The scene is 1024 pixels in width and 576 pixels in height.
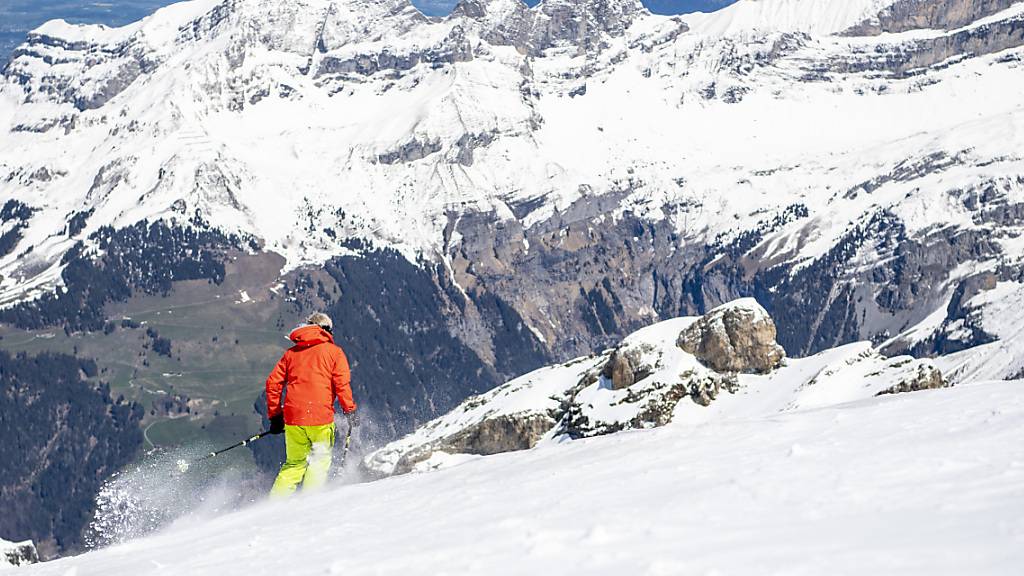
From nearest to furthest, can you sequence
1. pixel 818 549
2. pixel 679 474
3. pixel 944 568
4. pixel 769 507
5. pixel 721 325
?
1. pixel 944 568
2. pixel 818 549
3. pixel 769 507
4. pixel 679 474
5. pixel 721 325

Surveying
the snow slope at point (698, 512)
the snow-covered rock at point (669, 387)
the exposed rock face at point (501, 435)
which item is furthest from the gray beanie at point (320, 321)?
the exposed rock face at point (501, 435)

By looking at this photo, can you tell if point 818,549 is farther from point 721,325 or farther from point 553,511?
point 721,325

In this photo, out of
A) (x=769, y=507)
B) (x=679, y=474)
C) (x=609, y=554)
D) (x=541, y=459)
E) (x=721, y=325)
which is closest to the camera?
(x=609, y=554)

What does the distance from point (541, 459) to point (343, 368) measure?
261 inches

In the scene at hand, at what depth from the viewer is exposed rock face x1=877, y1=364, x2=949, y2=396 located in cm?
12741

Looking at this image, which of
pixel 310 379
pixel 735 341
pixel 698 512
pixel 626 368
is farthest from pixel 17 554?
pixel 735 341

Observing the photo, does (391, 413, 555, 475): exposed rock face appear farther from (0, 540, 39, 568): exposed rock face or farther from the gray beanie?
the gray beanie

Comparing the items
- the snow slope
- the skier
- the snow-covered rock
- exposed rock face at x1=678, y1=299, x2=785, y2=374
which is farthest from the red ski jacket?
exposed rock face at x1=678, y1=299, x2=785, y2=374

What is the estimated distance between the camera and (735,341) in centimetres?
15050

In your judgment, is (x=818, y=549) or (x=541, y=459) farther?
(x=541, y=459)

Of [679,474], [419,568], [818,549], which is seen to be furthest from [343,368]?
[818,549]

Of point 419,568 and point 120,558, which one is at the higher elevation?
point 419,568

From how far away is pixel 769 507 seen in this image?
22.7 meters

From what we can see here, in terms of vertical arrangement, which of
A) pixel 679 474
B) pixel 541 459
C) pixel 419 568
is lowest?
pixel 541 459
